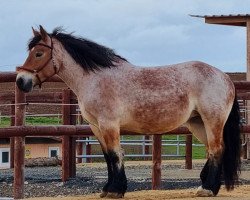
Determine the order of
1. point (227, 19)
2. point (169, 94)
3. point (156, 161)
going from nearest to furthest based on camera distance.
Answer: point (169, 94) → point (156, 161) → point (227, 19)

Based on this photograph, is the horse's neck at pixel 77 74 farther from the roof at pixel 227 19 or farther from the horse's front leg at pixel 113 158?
the roof at pixel 227 19

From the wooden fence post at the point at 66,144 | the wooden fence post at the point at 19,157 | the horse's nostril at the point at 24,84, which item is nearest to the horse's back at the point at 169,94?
the horse's nostril at the point at 24,84

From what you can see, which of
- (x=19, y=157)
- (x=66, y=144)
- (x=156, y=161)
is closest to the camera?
(x=19, y=157)

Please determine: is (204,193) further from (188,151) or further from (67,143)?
(188,151)

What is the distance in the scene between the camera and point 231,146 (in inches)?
276

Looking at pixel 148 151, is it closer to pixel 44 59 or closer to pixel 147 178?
pixel 147 178

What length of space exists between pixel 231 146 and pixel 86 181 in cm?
389

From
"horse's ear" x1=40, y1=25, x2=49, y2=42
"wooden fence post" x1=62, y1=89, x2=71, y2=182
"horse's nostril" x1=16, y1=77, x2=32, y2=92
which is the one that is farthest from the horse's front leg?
"wooden fence post" x1=62, y1=89, x2=71, y2=182

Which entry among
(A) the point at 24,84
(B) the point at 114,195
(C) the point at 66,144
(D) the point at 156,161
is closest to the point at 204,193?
(B) the point at 114,195

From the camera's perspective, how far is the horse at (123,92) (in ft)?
20.7

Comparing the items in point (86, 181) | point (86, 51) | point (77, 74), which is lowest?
point (86, 181)

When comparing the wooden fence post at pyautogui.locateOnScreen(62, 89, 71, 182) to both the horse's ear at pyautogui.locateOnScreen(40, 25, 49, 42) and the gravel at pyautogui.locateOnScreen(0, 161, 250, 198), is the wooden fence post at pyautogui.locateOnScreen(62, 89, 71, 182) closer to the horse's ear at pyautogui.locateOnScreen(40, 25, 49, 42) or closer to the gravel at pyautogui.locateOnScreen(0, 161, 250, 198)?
the gravel at pyautogui.locateOnScreen(0, 161, 250, 198)

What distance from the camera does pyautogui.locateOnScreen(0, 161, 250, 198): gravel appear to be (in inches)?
374

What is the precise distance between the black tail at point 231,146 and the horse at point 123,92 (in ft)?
0.55
